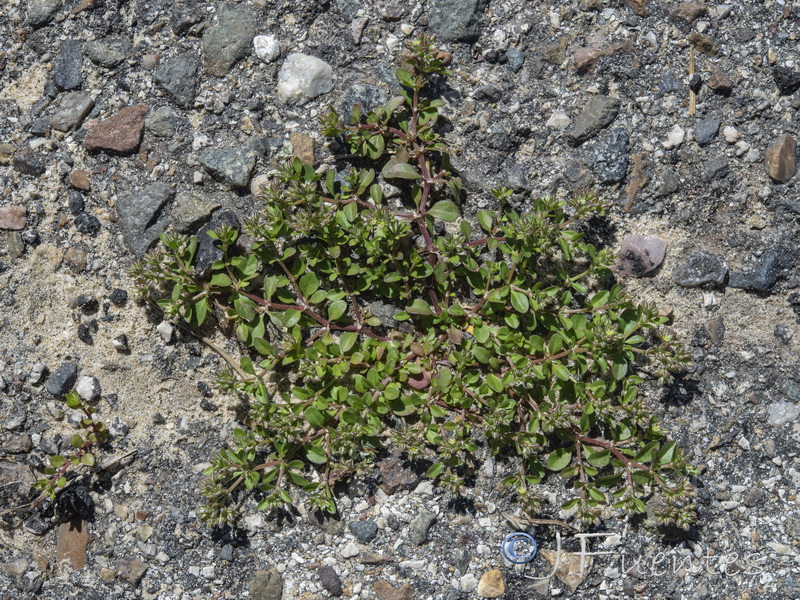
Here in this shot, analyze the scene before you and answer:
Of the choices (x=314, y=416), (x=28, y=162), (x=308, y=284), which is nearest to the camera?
(x=314, y=416)

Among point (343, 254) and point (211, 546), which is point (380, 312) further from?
point (211, 546)

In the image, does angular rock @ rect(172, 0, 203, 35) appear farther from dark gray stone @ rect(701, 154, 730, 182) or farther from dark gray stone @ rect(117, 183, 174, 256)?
dark gray stone @ rect(701, 154, 730, 182)

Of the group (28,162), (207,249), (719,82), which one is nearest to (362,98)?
(207,249)

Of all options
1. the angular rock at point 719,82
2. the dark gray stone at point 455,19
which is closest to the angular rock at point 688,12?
the angular rock at point 719,82

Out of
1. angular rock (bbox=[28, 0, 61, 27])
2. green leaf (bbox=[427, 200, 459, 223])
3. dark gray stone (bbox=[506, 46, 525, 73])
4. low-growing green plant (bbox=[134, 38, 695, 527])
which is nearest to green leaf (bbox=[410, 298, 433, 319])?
low-growing green plant (bbox=[134, 38, 695, 527])

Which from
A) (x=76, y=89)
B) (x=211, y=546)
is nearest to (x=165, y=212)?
(x=76, y=89)

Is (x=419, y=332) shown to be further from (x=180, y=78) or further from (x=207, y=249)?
(x=180, y=78)

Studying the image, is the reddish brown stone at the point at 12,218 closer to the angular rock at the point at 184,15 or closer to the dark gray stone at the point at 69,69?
the dark gray stone at the point at 69,69
